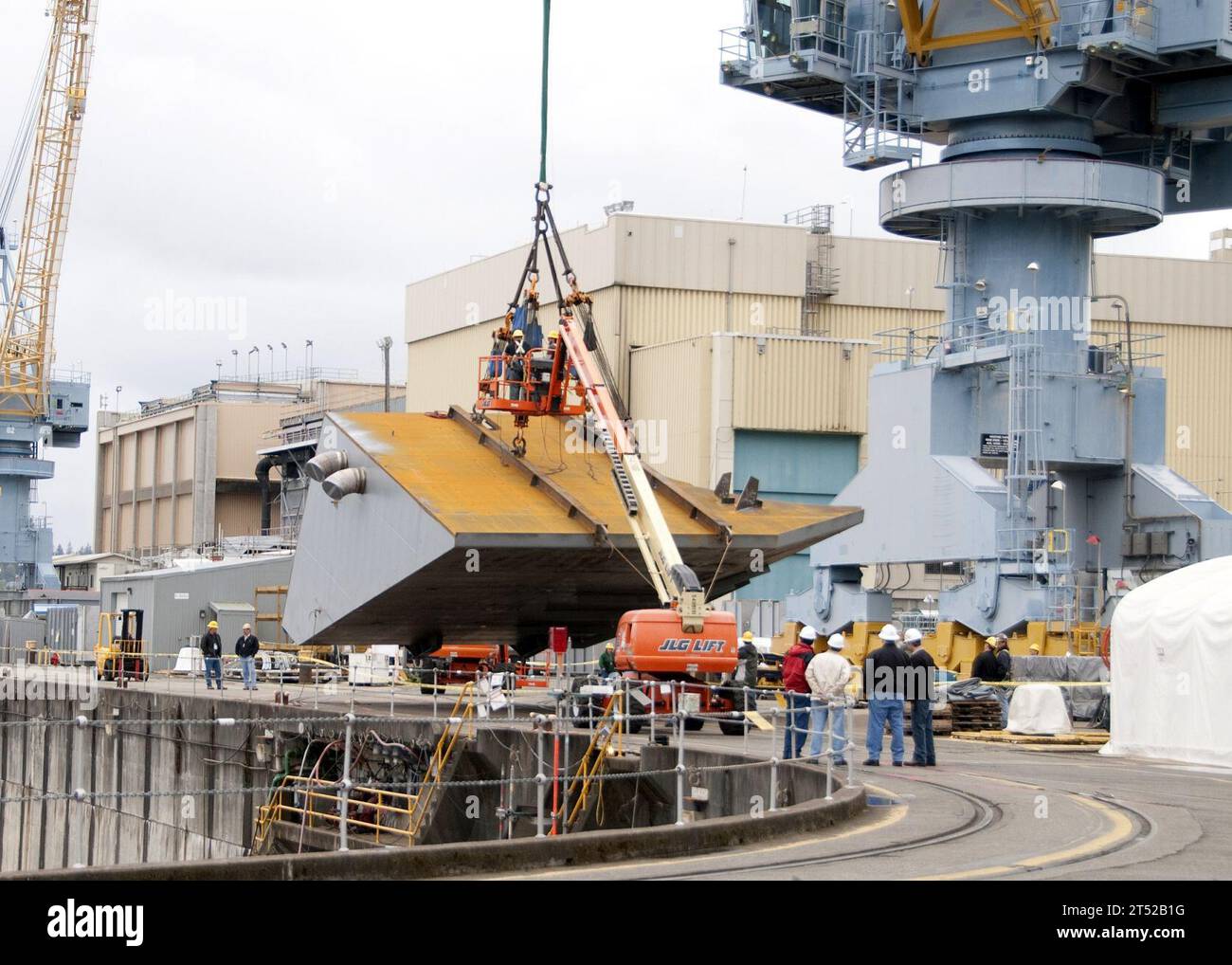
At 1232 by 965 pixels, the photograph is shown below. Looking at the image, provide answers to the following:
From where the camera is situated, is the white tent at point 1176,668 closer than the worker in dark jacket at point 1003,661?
Yes

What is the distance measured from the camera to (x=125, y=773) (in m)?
39.9

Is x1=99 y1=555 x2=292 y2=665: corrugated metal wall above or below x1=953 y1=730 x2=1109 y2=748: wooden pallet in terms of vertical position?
above

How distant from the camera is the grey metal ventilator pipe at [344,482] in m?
29.7

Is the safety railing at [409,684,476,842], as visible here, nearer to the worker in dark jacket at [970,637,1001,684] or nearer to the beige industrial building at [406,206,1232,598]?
the worker in dark jacket at [970,637,1001,684]

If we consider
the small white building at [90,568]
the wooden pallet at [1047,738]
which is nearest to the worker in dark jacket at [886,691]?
the wooden pallet at [1047,738]

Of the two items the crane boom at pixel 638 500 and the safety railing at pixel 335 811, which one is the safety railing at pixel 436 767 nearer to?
the safety railing at pixel 335 811

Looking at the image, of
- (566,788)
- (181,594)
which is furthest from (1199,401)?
(566,788)

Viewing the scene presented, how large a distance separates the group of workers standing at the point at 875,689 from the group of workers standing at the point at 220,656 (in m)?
22.1

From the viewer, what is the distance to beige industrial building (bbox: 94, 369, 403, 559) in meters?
94.5

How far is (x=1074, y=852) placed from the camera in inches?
529

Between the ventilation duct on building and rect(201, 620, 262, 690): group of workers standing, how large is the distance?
42.9 ft

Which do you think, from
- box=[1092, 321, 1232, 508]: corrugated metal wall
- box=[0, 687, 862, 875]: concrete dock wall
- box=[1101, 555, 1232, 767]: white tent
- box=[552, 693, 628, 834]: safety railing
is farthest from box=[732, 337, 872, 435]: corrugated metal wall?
box=[552, 693, 628, 834]: safety railing

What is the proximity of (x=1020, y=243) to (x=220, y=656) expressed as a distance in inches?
836
